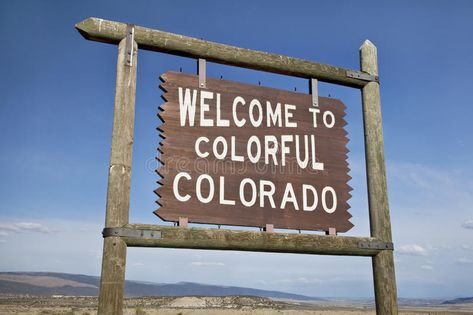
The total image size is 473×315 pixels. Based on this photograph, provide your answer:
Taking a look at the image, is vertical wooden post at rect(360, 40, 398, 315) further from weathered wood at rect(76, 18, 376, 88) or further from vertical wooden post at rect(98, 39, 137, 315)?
vertical wooden post at rect(98, 39, 137, 315)

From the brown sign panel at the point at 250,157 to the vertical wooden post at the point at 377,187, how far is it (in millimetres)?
393

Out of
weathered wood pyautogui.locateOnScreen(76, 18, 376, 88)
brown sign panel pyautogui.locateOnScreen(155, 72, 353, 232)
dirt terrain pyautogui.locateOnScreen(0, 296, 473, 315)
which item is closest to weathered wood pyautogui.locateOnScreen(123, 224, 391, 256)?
brown sign panel pyautogui.locateOnScreen(155, 72, 353, 232)

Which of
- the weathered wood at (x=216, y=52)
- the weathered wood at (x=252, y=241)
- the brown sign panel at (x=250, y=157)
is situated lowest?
the weathered wood at (x=252, y=241)

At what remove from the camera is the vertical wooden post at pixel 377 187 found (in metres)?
5.92

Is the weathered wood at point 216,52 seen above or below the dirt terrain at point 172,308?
above

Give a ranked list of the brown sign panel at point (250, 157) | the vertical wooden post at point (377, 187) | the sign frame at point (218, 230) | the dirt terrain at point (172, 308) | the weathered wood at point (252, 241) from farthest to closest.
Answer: the dirt terrain at point (172, 308) < the vertical wooden post at point (377, 187) < the brown sign panel at point (250, 157) < the weathered wood at point (252, 241) < the sign frame at point (218, 230)

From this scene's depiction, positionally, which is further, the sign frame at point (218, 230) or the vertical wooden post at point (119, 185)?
the sign frame at point (218, 230)

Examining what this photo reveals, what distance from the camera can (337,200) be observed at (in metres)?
5.95


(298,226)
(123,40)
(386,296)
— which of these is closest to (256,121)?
(298,226)

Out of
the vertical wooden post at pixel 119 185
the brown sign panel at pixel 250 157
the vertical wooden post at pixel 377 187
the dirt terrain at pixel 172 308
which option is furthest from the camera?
the dirt terrain at pixel 172 308

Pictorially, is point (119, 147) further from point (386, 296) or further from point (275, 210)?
point (386, 296)

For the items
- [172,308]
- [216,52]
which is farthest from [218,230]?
[172,308]

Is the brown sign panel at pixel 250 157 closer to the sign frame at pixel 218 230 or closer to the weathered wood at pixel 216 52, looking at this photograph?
the sign frame at pixel 218 230

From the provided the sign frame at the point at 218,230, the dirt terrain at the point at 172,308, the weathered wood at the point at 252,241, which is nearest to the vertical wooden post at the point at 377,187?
the sign frame at the point at 218,230
